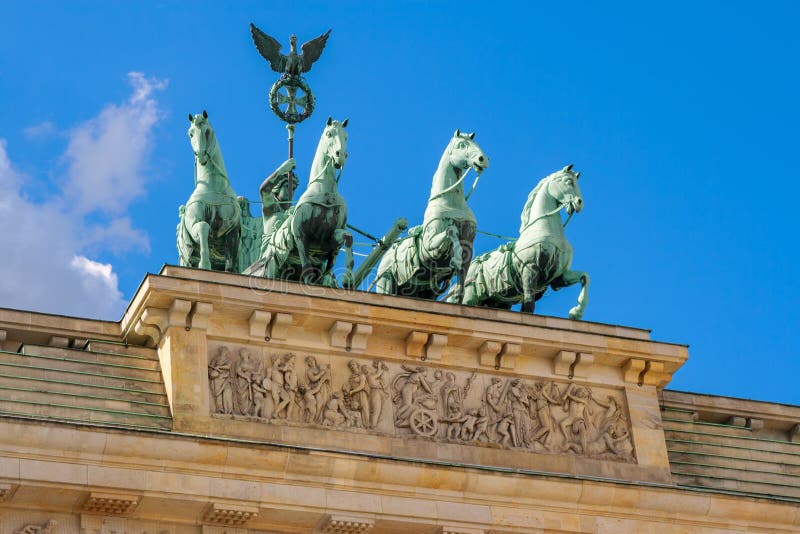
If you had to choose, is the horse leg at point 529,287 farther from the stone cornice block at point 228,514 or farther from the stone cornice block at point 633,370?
the stone cornice block at point 228,514

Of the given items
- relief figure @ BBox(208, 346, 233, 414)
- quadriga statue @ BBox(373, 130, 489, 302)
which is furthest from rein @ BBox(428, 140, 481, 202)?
relief figure @ BBox(208, 346, 233, 414)

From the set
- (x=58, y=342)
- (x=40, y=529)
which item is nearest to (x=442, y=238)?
(x=58, y=342)

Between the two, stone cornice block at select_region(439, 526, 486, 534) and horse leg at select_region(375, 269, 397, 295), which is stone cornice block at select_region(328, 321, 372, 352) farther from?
horse leg at select_region(375, 269, 397, 295)

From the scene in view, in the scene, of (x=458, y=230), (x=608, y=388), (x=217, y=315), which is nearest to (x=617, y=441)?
(x=608, y=388)

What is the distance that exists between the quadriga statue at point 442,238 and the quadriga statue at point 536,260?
1.78 ft

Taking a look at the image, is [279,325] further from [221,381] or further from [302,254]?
[302,254]

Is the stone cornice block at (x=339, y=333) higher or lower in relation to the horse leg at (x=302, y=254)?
lower

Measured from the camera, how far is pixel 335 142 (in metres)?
29.3

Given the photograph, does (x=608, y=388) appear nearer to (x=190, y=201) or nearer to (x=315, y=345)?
(x=315, y=345)

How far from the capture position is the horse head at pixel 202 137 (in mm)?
29188

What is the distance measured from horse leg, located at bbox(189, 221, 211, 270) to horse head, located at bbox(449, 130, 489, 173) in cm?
391

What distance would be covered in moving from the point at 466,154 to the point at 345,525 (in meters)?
6.49

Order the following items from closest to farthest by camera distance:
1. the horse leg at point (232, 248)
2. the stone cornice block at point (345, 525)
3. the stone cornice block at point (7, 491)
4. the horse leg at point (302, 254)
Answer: the stone cornice block at point (7, 491)
the stone cornice block at point (345, 525)
the horse leg at point (302, 254)
the horse leg at point (232, 248)

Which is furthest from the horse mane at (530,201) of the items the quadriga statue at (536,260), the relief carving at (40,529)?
the relief carving at (40,529)
